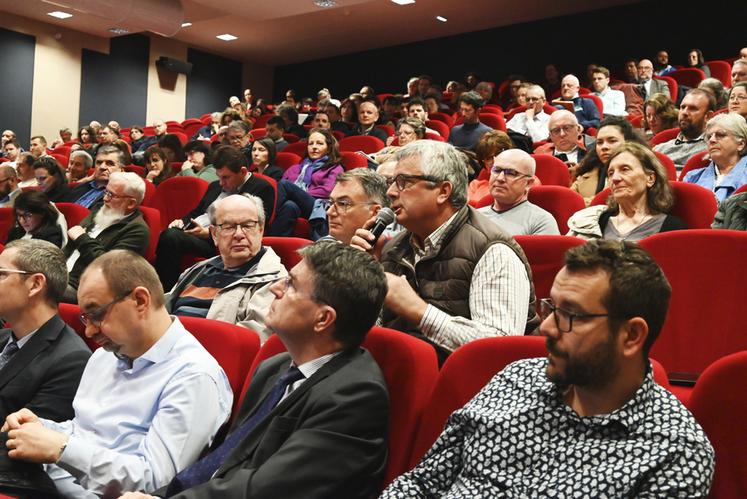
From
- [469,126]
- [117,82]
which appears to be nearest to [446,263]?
[469,126]

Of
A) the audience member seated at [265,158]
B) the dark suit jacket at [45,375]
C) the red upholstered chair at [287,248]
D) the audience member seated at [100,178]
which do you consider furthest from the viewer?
the audience member seated at [265,158]

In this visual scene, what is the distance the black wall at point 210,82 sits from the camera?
41.3 ft

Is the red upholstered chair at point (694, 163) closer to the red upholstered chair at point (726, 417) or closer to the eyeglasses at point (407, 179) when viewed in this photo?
the eyeglasses at point (407, 179)

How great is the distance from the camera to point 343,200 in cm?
218

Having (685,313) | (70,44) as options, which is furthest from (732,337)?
(70,44)

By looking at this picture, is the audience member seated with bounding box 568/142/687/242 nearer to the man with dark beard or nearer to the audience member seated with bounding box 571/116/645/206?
the audience member seated with bounding box 571/116/645/206

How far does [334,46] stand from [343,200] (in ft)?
34.4

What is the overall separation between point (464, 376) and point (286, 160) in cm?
419

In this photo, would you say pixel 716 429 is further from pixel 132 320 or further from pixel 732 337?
pixel 132 320

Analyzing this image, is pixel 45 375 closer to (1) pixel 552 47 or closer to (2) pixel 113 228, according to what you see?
(2) pixel 113 228

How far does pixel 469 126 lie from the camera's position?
18.1 ft

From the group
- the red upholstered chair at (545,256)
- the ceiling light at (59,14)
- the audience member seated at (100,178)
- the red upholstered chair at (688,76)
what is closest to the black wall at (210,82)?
the ceiling light at (59,14)

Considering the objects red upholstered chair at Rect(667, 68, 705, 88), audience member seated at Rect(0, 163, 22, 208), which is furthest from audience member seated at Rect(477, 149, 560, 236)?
red upholstered chair at Rect(667, 68, 705, 88)

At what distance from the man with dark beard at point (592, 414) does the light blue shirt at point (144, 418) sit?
18.0 inches
